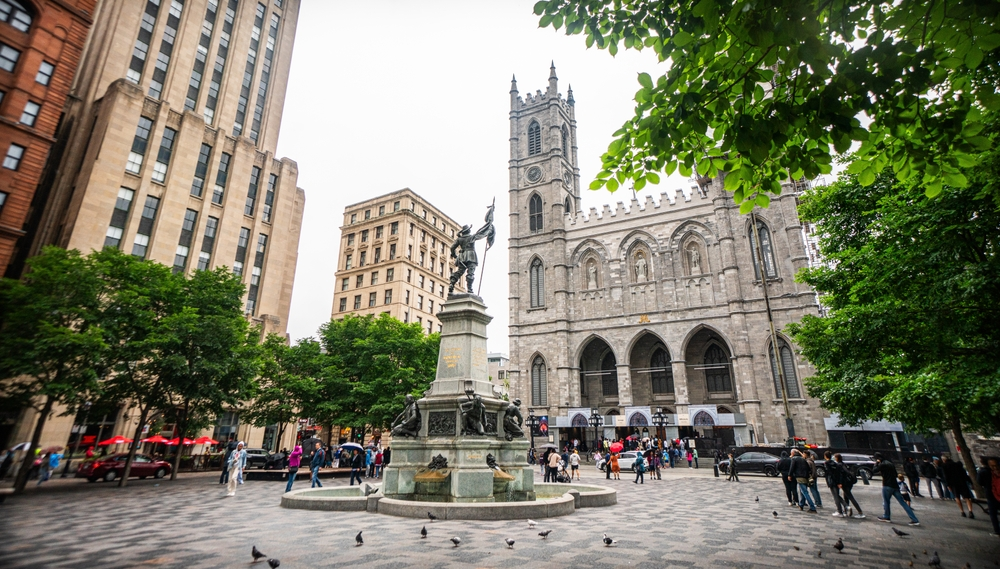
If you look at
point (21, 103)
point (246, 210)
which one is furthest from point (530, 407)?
point (21, 103)

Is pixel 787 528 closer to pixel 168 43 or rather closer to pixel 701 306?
pixel 701 306

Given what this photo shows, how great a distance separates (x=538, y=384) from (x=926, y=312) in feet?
120

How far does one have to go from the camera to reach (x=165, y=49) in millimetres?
34969

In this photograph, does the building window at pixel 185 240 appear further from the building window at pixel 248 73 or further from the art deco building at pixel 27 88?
the art deco building at pixel 27 88

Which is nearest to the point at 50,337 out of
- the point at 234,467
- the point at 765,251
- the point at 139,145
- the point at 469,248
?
the point at 234,467

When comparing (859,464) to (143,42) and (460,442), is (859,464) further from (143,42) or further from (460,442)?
(143,42)

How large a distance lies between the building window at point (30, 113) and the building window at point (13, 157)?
1120mm

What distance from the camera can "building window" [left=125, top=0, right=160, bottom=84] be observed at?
33.2 metres

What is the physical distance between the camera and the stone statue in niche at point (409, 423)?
1155cm

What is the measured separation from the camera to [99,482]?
2005 centimetres

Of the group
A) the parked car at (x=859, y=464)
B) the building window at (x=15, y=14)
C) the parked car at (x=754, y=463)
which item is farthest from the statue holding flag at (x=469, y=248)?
the building window at (x=15, y=14)

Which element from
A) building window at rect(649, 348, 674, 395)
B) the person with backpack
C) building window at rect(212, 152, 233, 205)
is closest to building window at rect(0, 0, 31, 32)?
building window at rect(212, 152, 233, 205)

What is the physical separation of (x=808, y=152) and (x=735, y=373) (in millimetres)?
37010

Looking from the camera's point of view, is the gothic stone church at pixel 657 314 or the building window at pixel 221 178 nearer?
the building window at pixel 221 178
